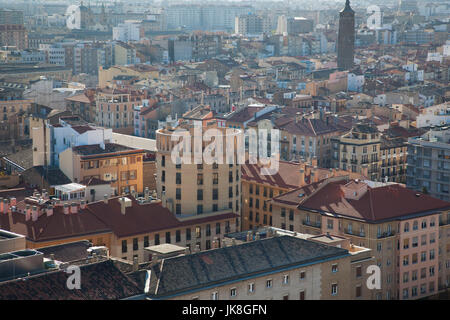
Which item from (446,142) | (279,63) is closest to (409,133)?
(446,142)

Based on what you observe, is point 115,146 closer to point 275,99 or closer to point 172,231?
point 172,231

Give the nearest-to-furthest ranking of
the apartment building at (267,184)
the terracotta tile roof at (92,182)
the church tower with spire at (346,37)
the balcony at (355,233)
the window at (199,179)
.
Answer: the balcony at (355,233)
the window at (199,179)
the terracotta tile roof at (92,182)
the apartment building at (267,184)
the church tower with spire at (346,37)

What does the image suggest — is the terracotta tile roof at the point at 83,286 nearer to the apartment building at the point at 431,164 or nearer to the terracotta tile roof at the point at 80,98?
the apartment building at the point at 431,164

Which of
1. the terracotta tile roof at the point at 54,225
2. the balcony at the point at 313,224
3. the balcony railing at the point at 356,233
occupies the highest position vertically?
the terracotta tile roof at the point at 54,225

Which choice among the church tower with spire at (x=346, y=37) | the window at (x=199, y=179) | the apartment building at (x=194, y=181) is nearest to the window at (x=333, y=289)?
the apartment building at (x=194, y=181)

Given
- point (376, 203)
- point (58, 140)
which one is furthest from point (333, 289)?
point (58, 140)

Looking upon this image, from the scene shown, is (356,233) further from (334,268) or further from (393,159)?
(393,159)
